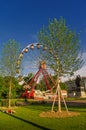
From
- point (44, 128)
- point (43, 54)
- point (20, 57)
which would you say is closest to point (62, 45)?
point (43, 54)

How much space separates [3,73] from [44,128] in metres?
30.0

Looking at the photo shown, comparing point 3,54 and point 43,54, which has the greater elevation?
point 3,54

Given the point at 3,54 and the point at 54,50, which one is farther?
the point at 3,54

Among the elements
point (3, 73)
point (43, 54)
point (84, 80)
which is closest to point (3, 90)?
point (3, 73)

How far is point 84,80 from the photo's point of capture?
562 ft

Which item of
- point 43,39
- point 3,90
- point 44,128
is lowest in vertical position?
point 44,128

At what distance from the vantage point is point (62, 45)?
29250 mm

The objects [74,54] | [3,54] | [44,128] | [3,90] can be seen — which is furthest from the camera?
[3,90]

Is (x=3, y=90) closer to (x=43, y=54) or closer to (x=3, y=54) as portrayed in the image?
(x=3, y=54)

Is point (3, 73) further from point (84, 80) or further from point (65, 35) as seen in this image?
point (84, 80)

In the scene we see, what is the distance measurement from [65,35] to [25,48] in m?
18.6

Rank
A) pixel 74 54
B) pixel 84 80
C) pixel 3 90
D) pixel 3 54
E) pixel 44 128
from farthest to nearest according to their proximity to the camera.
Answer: pixel 84 80, pixel 3 90, pixel 3 54, pixel 74 54, pixel 44 128

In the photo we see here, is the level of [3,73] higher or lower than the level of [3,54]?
lower

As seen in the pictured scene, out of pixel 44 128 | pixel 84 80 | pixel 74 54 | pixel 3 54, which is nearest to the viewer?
pixel 44 128
